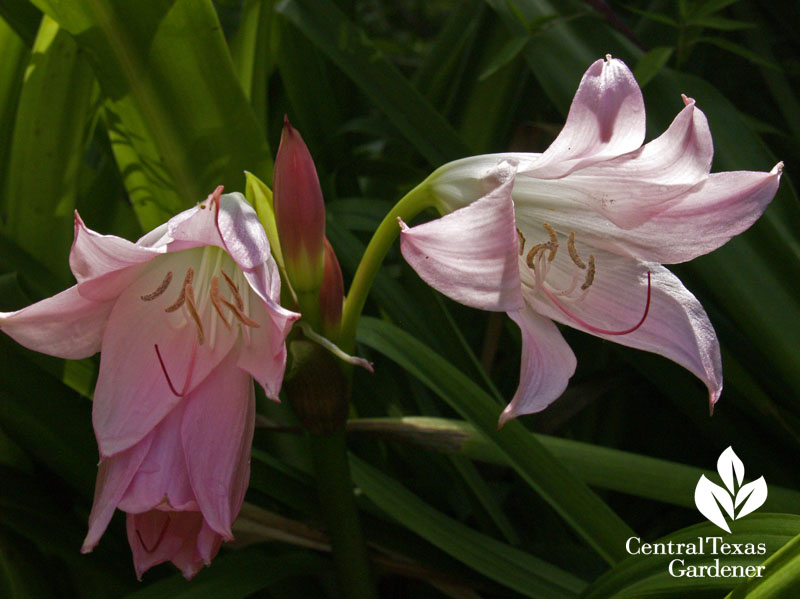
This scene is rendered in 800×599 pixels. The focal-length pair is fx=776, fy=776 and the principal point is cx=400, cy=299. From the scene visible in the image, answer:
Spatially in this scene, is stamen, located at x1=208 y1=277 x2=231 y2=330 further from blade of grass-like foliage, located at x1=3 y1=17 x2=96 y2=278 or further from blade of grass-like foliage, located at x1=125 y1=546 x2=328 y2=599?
blade of grass-like foliage, located at x1=3 y1=17 x2=96 y2=278

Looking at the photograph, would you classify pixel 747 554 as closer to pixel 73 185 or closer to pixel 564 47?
pixel 564 47

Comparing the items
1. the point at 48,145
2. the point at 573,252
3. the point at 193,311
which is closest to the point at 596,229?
the point at 573,252

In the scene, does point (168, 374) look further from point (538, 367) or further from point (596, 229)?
point (596, 229)

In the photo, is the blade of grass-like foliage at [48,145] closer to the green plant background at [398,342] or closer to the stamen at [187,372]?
the green plant background at [398,342]

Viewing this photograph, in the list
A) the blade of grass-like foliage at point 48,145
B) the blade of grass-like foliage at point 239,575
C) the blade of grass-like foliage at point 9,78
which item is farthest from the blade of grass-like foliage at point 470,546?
the blade of grass-like foliage at point 9,78

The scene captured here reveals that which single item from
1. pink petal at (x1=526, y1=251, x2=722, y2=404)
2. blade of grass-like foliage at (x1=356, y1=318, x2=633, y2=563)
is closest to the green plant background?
blade of grass-like foliage at (x1=356, y1=318, x2=633, y2=563)
